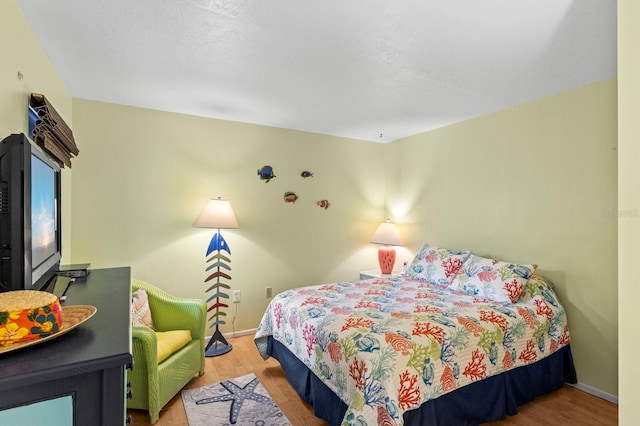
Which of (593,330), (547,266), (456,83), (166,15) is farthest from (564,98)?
(166,15)

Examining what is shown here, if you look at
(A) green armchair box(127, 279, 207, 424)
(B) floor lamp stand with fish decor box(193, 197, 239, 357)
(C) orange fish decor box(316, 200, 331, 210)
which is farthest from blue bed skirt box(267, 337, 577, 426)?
(C) orange fish decor box(316, 200, 331, 210)

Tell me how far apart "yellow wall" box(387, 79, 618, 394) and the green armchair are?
2693 millimetres

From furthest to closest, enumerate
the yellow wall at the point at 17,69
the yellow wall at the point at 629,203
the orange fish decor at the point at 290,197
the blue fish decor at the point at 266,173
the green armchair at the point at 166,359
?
the orange fish decor at the point at 290,197
the blue fish decor at the point at 266,173
the green armchair at the point at 166,359
the yellow wall at the point at 17,69
the yellow wall at the point at 629,203

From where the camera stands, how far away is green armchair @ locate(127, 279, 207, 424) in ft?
6.91

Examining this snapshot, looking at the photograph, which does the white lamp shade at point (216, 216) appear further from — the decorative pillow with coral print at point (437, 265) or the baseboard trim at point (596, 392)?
the baseboard trim at point (596, 392)

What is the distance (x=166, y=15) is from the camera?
176 cm

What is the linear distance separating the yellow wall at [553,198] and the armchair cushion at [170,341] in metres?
2.76

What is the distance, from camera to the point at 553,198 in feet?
9.21

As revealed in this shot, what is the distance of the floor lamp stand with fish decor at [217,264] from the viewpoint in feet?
10.5

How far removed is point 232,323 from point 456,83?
315 cm

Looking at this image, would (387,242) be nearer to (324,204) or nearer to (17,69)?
(324,204)

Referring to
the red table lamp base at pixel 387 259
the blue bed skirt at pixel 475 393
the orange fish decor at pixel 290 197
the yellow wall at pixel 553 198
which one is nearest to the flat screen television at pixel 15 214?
the blue bed skirt at pixel 475 393

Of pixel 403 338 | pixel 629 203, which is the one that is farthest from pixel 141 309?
pixel 629 203

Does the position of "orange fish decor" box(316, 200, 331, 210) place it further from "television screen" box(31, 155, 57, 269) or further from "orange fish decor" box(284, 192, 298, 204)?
"television screen" box(31, 155, 57, 269)
